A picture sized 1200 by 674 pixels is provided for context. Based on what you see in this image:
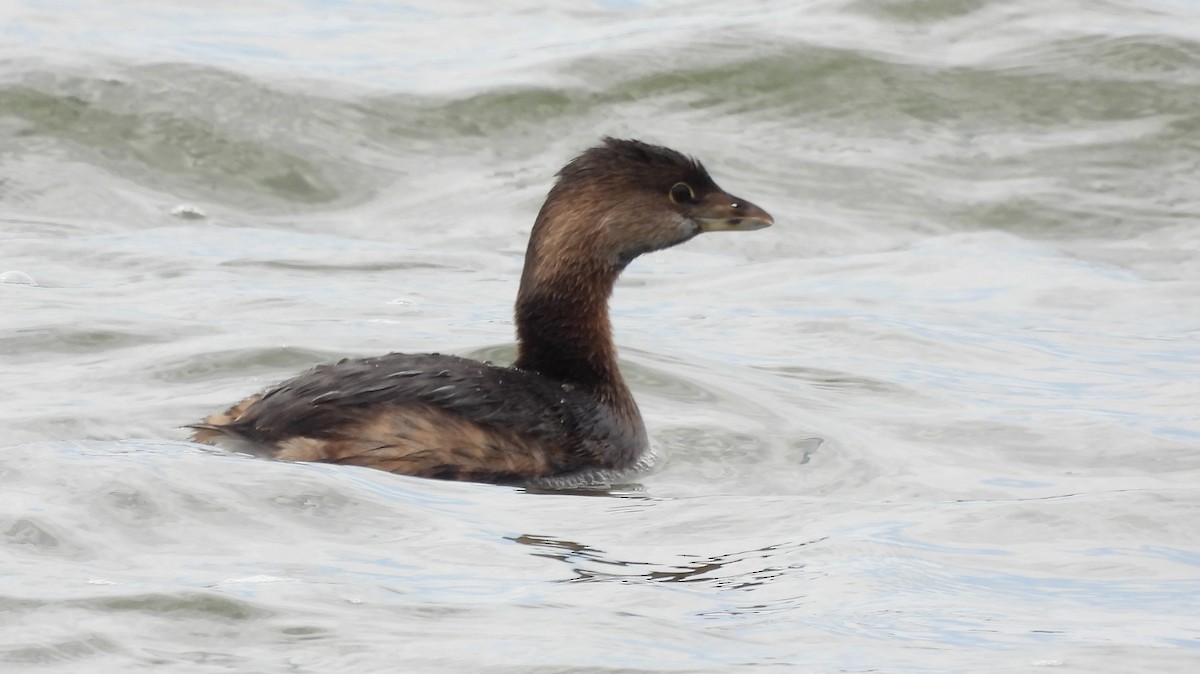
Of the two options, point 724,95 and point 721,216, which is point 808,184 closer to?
point 724,95

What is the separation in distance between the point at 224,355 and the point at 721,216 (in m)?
2.12

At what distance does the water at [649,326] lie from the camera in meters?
5.25

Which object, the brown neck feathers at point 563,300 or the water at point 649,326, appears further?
the brown neck feathers at point 563,300

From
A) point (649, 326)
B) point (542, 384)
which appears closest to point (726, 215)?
point (542, 384)

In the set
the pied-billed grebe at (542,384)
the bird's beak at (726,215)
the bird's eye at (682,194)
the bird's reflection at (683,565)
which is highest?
the bird's eye at (682,194)

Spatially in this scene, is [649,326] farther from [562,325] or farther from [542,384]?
[542,384]

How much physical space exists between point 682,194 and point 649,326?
222cm

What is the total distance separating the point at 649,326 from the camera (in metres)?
10.2

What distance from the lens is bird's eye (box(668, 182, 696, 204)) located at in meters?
8.00

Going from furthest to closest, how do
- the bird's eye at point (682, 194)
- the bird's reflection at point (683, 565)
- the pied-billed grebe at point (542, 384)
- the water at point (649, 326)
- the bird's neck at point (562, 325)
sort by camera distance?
the bird's eye at point (682, 194) < the bird's neck at point (562, 325) < the pied-billed grebe at point (542, 384) < the bird's reflection at point (683, 565) < the water at point (649, 326)

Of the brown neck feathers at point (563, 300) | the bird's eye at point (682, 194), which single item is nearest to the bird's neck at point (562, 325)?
the brown neck feathers at point (563, 300)

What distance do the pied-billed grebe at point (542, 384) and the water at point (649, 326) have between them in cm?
22

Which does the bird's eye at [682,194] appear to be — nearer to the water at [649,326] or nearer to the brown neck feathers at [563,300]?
the brown neck feathers at [563,300]

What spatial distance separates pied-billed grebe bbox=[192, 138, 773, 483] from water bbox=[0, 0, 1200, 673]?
0.22 m
